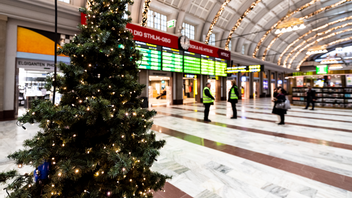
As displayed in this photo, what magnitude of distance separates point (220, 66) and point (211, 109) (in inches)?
242

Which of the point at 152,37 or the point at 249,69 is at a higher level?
the point at 152,37

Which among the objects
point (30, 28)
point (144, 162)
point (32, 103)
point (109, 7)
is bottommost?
point (144, 162)

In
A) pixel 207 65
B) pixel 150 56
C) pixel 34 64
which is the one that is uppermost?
pixel 207 65

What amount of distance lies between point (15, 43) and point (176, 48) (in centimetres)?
840

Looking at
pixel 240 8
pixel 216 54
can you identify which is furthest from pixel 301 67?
pixel 216 54

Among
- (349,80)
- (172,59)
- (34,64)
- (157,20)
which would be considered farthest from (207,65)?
(349,80)

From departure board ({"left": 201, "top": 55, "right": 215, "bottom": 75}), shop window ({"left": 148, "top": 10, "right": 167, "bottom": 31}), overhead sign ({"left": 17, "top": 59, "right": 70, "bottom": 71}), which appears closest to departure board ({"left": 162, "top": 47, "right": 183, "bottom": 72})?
departure board ({"left": 201, "top": 55, "right": 215, "bottom": 75})

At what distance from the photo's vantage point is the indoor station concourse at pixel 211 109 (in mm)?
2342

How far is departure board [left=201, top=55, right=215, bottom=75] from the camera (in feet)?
44.5

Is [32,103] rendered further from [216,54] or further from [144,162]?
[216,54]

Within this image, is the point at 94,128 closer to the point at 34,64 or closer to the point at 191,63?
the point at 34,64

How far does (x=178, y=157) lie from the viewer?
3.11 m

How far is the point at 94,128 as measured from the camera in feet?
4.76

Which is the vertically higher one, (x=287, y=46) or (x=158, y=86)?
(x=287, y=46)
